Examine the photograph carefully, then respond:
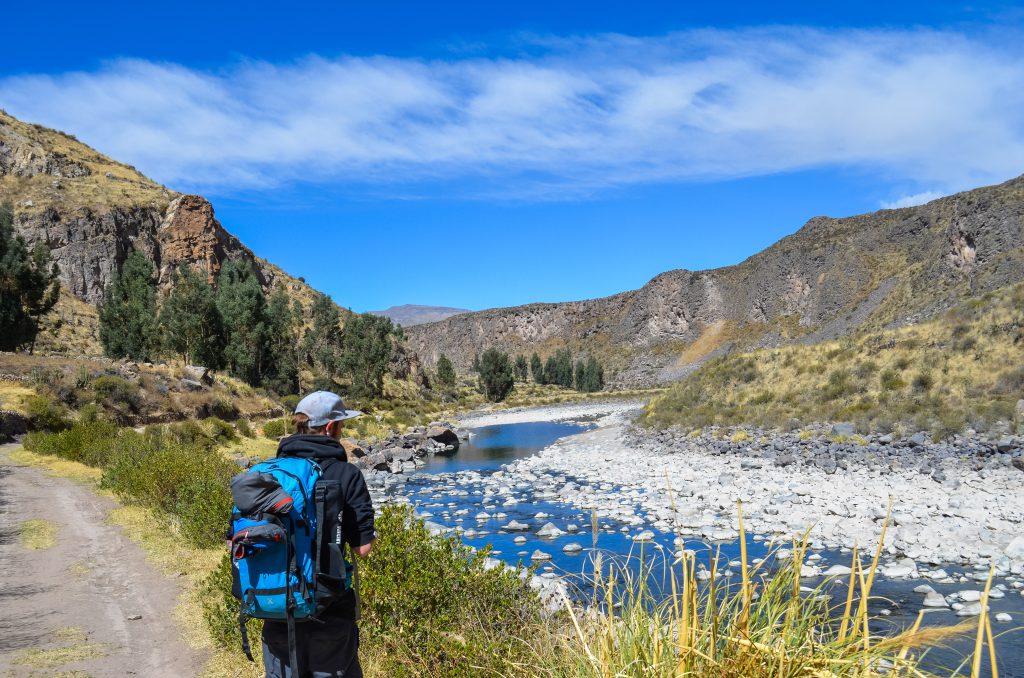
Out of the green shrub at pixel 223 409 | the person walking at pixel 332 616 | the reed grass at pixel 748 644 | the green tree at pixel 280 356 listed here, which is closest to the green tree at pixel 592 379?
the green tree at pixel 280 356

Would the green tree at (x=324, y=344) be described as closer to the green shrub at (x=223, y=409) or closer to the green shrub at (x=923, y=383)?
the green shrub at (x=223, y=409)

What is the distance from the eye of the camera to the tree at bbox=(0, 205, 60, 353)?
37.5 meters

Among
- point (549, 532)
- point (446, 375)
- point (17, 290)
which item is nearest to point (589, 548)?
point (549, 532)

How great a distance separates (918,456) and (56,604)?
1951 centimetres

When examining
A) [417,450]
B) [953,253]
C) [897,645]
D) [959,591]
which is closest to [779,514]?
[959,591]

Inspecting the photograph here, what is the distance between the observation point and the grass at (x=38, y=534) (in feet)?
31.8

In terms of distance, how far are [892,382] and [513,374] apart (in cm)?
8999

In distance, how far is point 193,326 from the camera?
4628 centimetres

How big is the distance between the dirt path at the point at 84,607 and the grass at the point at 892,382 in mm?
20508

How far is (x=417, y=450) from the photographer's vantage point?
33719mm

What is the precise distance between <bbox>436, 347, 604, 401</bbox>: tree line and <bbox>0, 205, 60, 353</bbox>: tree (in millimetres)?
54635

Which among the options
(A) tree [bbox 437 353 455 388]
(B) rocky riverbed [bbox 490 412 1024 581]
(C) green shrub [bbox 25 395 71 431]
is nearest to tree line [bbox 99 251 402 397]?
(C) green shrub [bbox 25 395 71 431]

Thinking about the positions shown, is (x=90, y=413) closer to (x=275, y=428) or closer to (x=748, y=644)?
(x=275, y=428)

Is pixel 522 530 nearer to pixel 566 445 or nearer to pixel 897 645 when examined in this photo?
pixel 897 645
